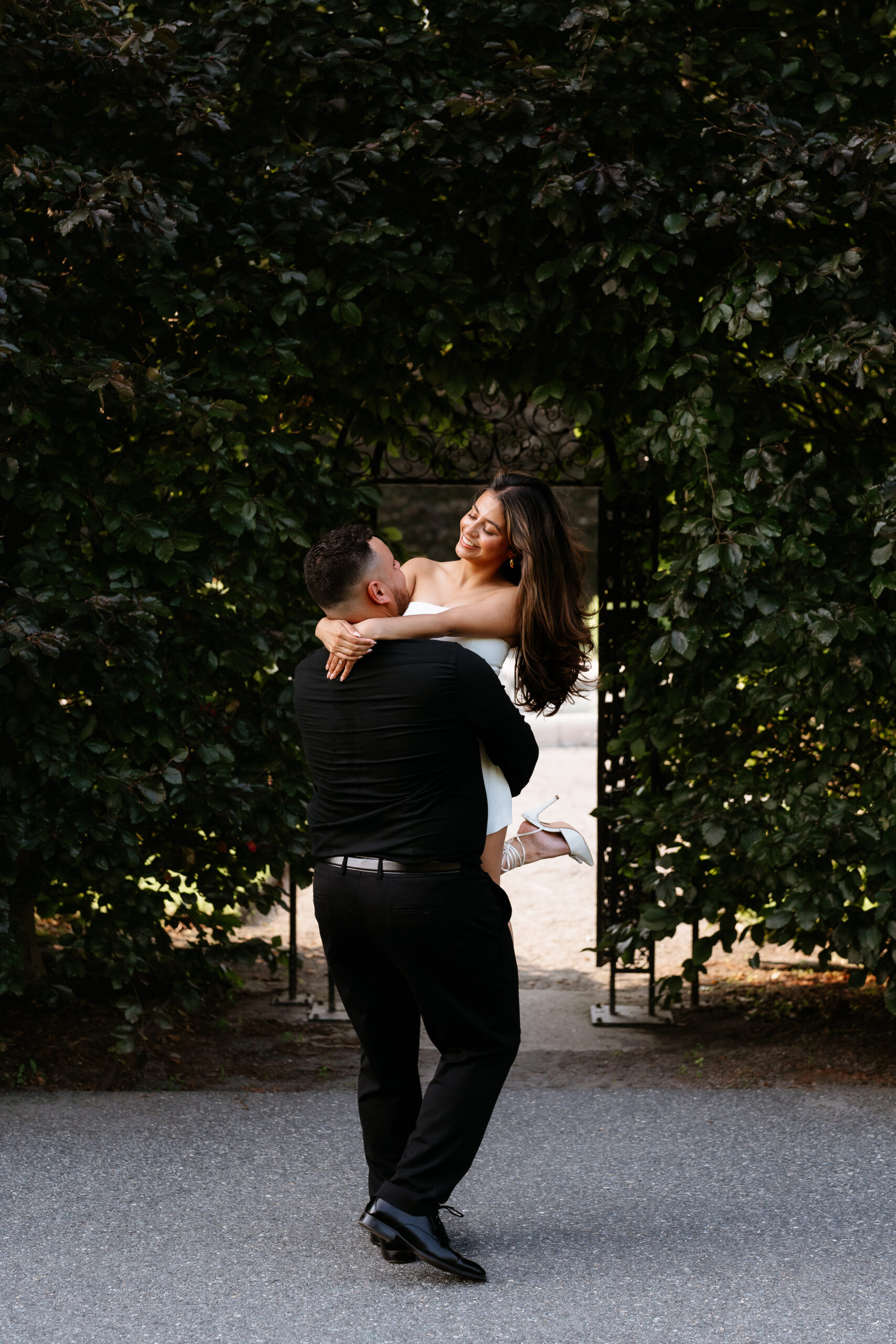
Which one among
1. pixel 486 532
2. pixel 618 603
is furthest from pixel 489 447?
pixel 486 532

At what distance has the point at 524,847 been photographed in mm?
3385

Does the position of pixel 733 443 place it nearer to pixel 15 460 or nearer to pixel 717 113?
pixel 717 113

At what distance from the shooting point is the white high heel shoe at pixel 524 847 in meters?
3.36

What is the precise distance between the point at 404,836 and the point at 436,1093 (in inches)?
25.7

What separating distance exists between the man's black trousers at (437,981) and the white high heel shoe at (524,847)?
18 centimetres

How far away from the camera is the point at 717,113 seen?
458 cm

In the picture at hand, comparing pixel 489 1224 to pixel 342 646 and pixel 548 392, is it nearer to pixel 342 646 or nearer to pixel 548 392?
pixel 342 646

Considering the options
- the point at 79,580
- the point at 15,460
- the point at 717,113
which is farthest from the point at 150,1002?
the point at 717,113

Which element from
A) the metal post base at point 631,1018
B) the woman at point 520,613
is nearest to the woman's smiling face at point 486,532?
the woman at point 520,613

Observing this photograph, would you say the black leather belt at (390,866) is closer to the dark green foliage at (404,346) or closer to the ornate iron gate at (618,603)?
the dark green foliage at (404,346)

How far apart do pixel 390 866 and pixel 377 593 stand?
→ 2.18 feet

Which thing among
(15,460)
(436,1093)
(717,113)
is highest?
(717,113)

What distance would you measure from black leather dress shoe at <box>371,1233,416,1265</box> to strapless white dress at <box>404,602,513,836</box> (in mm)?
1069

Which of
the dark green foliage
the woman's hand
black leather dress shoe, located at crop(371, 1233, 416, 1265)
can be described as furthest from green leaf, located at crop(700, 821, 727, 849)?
the woman's hand
